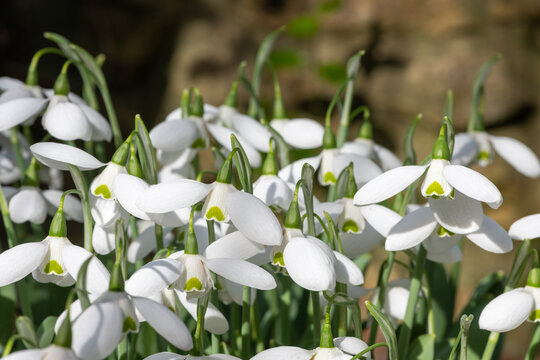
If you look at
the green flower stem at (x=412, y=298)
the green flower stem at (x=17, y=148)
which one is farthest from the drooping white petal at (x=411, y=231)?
the green flower stem at (x=17, y=148)

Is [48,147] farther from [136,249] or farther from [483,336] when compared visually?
[483,336]

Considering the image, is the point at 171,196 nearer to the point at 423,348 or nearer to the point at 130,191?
the point at 130,191

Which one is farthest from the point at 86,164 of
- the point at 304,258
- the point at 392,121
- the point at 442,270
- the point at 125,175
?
the point at 392,121

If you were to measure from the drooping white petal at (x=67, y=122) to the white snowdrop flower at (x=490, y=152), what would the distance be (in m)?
0.63

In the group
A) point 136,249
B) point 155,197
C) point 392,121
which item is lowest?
point 392,121

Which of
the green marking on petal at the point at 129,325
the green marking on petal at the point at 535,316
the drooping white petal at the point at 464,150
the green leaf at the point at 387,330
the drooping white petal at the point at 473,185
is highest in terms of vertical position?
the drooping white petal at the point at 473,185

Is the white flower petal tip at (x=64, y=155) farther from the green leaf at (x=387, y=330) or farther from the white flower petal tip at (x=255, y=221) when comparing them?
the green leaf at (x=387, y=330)

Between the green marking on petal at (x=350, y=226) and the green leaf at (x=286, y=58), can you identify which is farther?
the green leaf at (x=286, y=58)

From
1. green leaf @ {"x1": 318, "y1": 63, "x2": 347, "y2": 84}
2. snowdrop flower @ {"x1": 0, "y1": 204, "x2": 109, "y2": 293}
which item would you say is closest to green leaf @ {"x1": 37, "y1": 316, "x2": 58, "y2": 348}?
snowdrop flower @ {"x1": 0, "y1": 204, "x2": 109, "y2": 293}

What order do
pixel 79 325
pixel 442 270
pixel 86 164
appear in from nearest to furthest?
pixel 79 325 → pixel 86 164 → pixel 442 270

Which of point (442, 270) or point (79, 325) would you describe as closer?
point (79, 325)

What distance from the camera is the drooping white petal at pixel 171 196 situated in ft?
2.51

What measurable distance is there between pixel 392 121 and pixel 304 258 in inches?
98.7

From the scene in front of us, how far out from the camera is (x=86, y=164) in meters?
0.82
